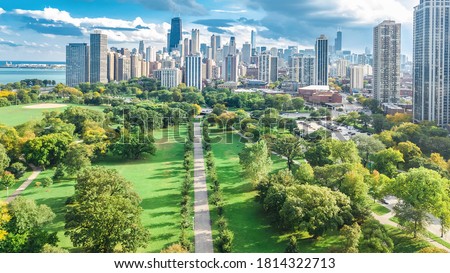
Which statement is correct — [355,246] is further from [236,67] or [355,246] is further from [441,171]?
[236,67]

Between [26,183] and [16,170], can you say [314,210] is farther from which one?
[16,170]

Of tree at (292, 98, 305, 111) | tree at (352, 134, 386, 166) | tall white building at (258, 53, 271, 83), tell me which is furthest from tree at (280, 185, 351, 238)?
tall white building at (258, 53, 271, 83)

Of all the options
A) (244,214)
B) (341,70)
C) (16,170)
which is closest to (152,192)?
(244,214)

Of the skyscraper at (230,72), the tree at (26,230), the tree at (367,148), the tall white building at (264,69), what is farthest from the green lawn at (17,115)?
the tall white building at (264,69)

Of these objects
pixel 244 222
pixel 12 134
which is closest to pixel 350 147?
pixel 244 222

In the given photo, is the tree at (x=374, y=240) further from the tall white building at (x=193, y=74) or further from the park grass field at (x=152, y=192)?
the tall white building at (x=193, y=74)

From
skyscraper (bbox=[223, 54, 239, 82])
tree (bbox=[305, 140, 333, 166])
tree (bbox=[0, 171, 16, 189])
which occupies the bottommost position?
tree (bbox=[0, 171, 16, 189])

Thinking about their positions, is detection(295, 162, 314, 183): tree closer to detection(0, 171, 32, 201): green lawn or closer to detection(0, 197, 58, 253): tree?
detection(0, 197, 58, 253): tree
